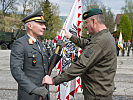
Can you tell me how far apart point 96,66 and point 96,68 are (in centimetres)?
2

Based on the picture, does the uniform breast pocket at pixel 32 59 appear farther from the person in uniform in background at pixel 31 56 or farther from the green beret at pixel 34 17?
the green beret at pixel 34 17

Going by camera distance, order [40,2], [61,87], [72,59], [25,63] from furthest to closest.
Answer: [40,2] < [72,59] < [61,87] < [25,63]

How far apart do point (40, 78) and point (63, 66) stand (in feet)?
5.90

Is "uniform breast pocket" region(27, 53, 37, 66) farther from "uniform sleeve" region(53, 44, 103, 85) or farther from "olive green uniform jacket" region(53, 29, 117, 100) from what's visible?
"uniform sleeve" region(53, 44, 103, 85)

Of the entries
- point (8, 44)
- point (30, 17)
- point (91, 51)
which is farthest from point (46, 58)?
point (8, 44)

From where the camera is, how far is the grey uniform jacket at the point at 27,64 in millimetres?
2398

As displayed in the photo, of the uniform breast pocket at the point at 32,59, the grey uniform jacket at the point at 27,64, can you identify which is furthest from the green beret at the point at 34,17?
the uniform breast pocket at the point at 32,59

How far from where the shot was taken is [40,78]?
9.03ft

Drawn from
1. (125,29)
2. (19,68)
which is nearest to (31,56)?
(19,68)

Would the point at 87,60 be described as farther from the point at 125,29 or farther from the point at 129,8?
the point at 129,8

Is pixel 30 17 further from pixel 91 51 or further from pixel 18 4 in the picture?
pixel 18 4

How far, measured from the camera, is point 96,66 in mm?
2381

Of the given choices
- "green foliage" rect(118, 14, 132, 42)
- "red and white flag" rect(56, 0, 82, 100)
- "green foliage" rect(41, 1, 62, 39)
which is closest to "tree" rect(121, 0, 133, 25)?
"green foliage" rect(118, 14, 132, 42)

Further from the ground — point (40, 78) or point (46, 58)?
point (46, 58)
